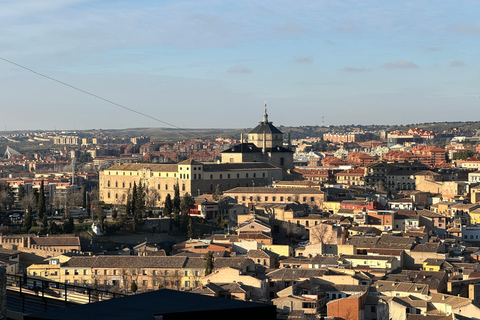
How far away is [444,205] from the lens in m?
36.6

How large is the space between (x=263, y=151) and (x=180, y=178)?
7.91 meters

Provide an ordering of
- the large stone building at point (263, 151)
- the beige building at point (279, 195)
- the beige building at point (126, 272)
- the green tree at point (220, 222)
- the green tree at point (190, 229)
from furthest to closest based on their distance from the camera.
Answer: the large stone building at point (263, 151), the beige building at point (279, 195), the green tree at point (220, 222), the green tree at point (190, 229), the beige building at point (126, 272)

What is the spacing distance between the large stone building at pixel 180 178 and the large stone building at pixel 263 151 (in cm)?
282

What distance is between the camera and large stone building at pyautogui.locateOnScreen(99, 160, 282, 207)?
38.5 metres

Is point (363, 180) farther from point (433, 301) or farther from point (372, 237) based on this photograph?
point (433, 301)

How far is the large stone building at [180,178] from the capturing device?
126ft

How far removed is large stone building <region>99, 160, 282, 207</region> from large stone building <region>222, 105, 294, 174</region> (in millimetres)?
2817

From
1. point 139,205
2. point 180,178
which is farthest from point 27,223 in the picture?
point 180,178

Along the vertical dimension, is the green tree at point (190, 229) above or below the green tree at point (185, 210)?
below

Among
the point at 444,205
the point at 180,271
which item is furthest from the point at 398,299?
the point at 444,205

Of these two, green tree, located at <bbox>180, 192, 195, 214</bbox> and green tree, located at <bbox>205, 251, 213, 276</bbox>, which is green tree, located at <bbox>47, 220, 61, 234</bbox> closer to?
green tree, located at <bbox>180, 192, 195, 214</bbox>

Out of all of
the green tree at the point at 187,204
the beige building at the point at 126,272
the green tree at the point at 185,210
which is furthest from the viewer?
the green tree at the point at 187,204

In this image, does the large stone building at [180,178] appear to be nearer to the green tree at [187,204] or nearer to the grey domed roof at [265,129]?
the green tree at [187,204]

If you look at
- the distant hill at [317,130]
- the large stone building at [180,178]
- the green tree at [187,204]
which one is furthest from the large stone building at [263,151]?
the distant hill at [317,130]
